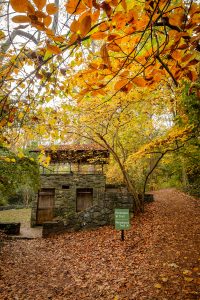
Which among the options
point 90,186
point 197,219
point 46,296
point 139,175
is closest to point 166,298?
point 46,296

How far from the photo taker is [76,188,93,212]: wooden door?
14352 millimetres

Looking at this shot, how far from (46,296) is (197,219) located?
23.4ft

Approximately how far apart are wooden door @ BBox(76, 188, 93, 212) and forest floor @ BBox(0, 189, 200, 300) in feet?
11.5

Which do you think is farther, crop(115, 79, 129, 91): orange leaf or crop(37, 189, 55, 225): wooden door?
crop(37, 189, 55, 225): wooden door

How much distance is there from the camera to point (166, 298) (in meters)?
4.34

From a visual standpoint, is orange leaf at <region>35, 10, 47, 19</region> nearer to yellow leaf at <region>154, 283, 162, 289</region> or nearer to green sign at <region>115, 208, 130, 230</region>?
yellow leaf at <region>154, 283, 162, 289</region>

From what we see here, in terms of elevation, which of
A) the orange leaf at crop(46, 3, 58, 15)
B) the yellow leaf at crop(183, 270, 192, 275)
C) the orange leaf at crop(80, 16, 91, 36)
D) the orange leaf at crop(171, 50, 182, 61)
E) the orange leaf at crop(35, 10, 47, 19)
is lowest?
the yellow leaf at crop(183, 270, 192, 275)

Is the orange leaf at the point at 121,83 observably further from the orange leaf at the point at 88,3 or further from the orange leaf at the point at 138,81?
the orange leaf at the point at 88,3

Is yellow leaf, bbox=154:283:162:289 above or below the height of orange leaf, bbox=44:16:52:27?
below

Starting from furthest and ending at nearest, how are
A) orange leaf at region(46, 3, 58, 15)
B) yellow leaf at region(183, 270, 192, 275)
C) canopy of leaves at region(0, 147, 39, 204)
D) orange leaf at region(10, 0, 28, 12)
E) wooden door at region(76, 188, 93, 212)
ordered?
1. wooden door at region(76, 188, 93, 212)
2. canopy of leaves at region(0, 147, 39, 204)
3. yellow leaf at region(183, 270, 192, 275)
4. orange leaf at region(46, 3, 58, 15)
5. orange leaf at region(10, 0, 28, 12)

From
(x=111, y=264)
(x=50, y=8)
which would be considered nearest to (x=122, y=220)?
(x=111, y=264)

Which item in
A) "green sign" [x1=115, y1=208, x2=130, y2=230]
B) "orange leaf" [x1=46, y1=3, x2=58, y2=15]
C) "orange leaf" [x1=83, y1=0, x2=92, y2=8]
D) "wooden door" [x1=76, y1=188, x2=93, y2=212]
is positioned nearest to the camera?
"orange leaf" [x1=46, y1=3, x2=58, y2=15]

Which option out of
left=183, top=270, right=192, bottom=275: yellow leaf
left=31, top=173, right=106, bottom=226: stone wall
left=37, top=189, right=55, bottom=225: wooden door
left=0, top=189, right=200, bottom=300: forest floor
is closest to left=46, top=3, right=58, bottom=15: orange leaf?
left=0, top=189, right=200, bottom=300: forest floor

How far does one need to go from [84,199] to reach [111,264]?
7.79 metres
